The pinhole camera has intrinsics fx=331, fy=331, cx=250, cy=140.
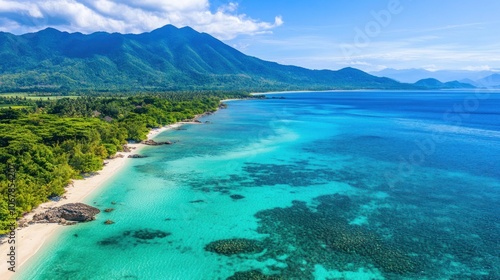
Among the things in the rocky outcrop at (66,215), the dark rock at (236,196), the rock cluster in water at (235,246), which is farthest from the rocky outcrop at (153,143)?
the rock cluster in water at (235,246)

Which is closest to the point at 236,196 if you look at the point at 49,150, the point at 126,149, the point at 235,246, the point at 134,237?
the point at 235,246

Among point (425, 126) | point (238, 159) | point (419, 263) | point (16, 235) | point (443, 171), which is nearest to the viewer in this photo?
point (419, 263)

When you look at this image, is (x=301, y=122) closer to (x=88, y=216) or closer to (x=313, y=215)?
(x=313, y=215)

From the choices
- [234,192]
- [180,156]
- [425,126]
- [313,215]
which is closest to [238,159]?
[180,156]

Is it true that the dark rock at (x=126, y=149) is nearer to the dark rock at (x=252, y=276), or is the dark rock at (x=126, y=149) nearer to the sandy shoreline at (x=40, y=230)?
the sandy shoreline at (x=40, y=230)

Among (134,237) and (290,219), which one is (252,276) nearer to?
(290,219)

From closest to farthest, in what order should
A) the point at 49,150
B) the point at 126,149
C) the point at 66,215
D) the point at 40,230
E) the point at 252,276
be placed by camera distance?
the point at 252,276
the point at 40,230
the point at 66,215
the point at 49,150
the point at 126,149
